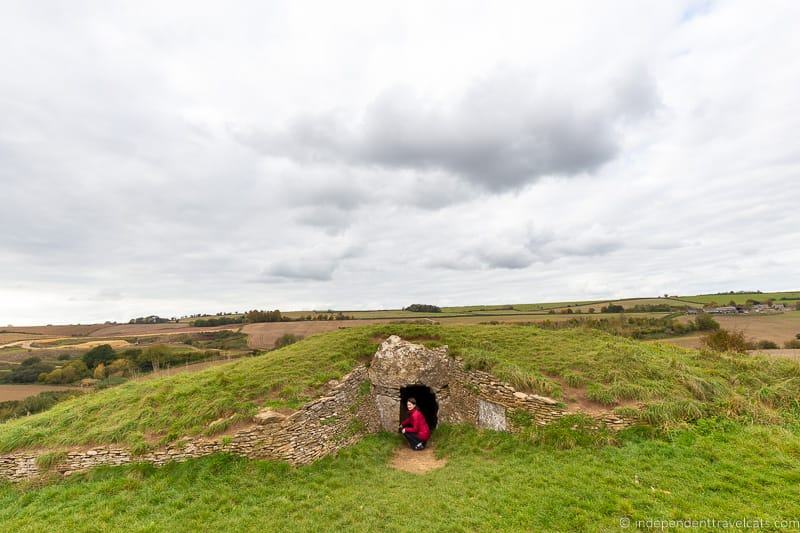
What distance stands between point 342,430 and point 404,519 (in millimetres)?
5044

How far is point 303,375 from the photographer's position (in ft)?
39.8

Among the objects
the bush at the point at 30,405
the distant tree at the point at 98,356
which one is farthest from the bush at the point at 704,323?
the distant tree at the point at 98,356

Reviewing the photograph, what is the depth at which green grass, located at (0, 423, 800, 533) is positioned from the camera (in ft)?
21.1

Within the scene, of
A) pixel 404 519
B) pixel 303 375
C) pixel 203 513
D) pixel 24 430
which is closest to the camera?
pixel 404 519

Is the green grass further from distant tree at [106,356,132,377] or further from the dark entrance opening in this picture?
distant tree at [106,356,132,377]

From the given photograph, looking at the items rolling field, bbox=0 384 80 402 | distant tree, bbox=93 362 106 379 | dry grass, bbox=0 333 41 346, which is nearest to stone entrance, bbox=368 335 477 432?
rolling field, bbox=0 384 80 402

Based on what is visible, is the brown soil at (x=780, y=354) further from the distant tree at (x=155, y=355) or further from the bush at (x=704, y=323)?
the distant tree at (x=155, y=355)

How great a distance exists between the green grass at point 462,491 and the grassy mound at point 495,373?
1.18m

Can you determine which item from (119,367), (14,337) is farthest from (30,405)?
(14,337)

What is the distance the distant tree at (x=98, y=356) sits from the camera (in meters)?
36.0

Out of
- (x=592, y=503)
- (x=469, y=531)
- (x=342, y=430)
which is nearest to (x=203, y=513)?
(x=342, y=430)

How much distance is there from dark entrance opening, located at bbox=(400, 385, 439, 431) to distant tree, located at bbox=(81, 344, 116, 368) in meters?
40.8

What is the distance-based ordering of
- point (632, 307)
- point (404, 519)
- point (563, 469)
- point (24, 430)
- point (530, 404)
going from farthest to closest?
point (632, 307) → point (24, 430) → point (530, 404) → point (563, 469) → point (404, 519)

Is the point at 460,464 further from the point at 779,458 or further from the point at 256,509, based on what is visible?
the point at 779,458
